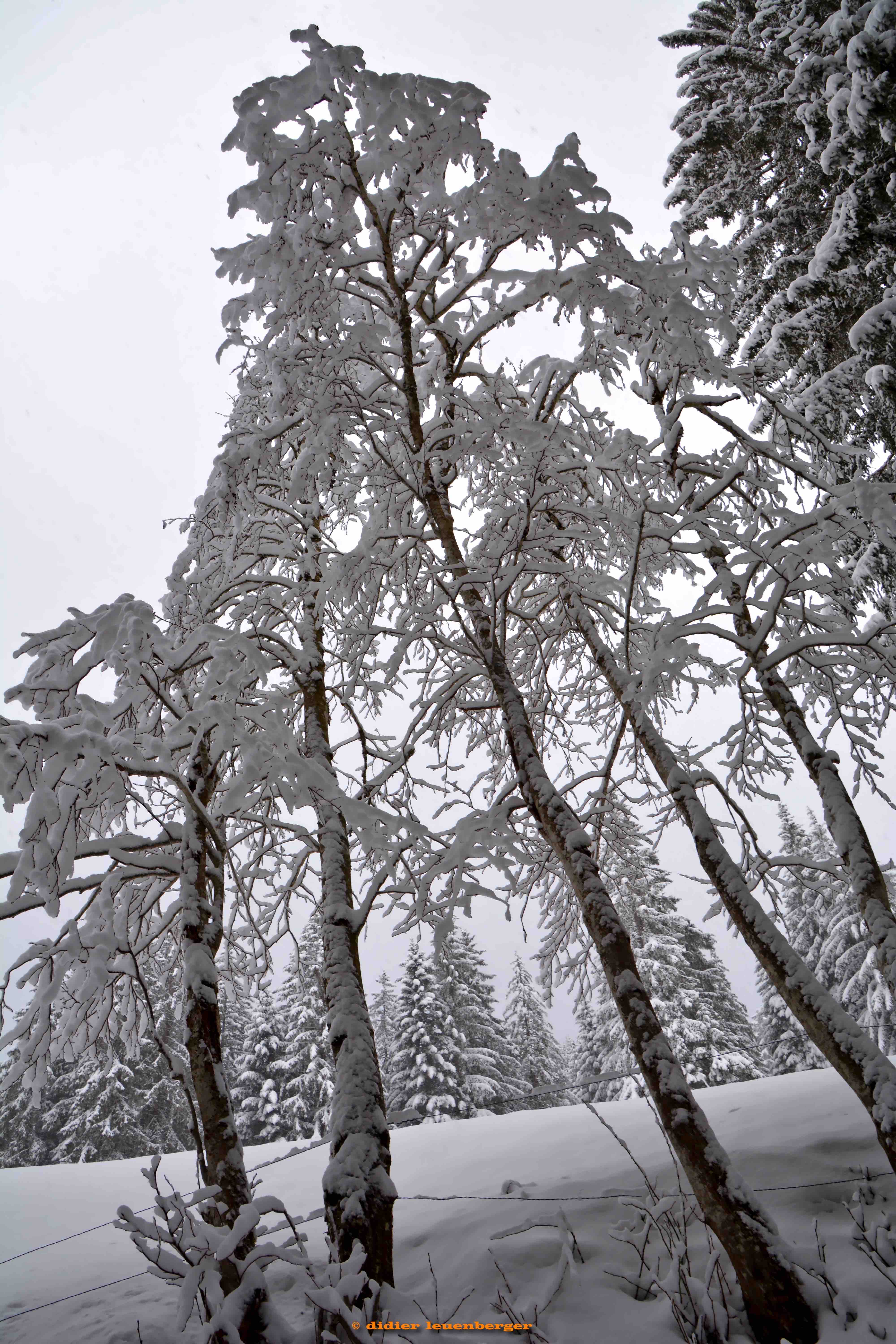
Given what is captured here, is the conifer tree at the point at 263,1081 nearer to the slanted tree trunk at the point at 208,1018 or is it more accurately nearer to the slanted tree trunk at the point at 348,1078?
the slanted tree trunk at the point at 348,1078

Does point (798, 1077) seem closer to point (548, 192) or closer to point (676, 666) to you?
point (676, 666)

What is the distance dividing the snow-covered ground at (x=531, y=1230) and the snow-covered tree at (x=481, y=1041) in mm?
12056

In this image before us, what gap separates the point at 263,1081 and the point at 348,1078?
65.9ft

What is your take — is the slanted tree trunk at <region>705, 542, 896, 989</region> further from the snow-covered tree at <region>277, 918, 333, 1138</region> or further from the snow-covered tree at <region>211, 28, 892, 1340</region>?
the snow-covered tree at <region>277, 918, 333, 1138</region>

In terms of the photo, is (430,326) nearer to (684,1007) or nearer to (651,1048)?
(651,1048)

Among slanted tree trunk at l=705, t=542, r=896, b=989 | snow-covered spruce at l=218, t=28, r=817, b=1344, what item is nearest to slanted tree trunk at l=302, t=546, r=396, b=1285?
snow-covered spruce at l=218, t=28, r=817, b=1344

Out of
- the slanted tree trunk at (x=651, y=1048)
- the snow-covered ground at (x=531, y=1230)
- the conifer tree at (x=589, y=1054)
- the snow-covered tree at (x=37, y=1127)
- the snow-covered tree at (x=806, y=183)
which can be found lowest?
the conifer tree at (x=589, y=1054)

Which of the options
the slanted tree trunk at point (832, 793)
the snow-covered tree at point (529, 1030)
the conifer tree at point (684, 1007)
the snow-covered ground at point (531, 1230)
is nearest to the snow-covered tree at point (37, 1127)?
the snow-covered tree at point (529, 1030)

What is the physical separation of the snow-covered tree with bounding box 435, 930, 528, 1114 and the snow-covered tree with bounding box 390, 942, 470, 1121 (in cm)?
46

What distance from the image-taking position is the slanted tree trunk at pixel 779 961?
3713 mm

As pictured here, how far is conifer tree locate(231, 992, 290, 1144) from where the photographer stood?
2006 centimetres

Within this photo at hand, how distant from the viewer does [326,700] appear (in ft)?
20.2

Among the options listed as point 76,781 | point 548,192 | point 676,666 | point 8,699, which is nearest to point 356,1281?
Answer: point 76,781

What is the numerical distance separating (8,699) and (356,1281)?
9.58 ft
